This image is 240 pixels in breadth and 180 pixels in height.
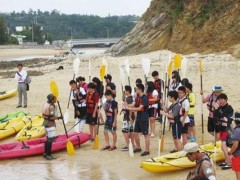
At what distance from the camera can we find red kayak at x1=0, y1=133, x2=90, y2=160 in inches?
410

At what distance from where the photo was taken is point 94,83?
37.3ft

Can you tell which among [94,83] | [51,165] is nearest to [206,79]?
[94,83]

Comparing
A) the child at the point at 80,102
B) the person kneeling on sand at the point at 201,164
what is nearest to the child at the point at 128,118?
the child at the point at 80,102

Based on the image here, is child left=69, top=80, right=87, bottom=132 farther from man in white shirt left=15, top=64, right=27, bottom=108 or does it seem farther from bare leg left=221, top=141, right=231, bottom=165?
man in white shirt left=15, top=64, right=27, bottom=108

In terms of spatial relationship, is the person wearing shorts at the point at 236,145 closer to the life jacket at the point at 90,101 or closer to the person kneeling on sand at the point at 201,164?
the person kneeling on sand at the point at 201,164

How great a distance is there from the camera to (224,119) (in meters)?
8.33

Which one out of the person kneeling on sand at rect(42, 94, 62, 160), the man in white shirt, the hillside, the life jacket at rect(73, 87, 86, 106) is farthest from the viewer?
the hillside

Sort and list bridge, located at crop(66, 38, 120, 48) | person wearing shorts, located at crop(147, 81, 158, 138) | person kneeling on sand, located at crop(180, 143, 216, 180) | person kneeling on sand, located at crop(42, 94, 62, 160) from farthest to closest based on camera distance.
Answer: bridge, located at crop(66, 38, 120, 48)
person wearing shorts, located at crop(147, 81, 158, 138)
person kneeling on sand, located at crop(42, 94, 62, 160)
person kneeling on sand, located at crop(180, 143, 216, 180)

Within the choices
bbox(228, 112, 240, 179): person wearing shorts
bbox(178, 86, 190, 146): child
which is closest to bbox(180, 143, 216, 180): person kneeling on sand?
bbox(228, 112, 240, 179): person wearing shorts

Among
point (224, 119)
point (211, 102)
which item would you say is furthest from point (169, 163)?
point (211, 102)

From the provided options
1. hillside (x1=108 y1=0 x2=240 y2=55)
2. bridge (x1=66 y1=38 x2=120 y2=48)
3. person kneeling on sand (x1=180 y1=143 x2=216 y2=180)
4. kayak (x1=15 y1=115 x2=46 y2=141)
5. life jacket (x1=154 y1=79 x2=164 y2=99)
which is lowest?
kayak (x1=15 y1=115 x2=46 y2=141)

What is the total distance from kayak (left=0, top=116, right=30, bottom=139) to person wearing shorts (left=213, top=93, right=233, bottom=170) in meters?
6.10

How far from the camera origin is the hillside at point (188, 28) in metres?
28.0

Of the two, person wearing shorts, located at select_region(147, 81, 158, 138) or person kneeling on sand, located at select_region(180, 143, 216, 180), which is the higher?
person wearing shorts, located at select_region(147, 81, 158, 138)
